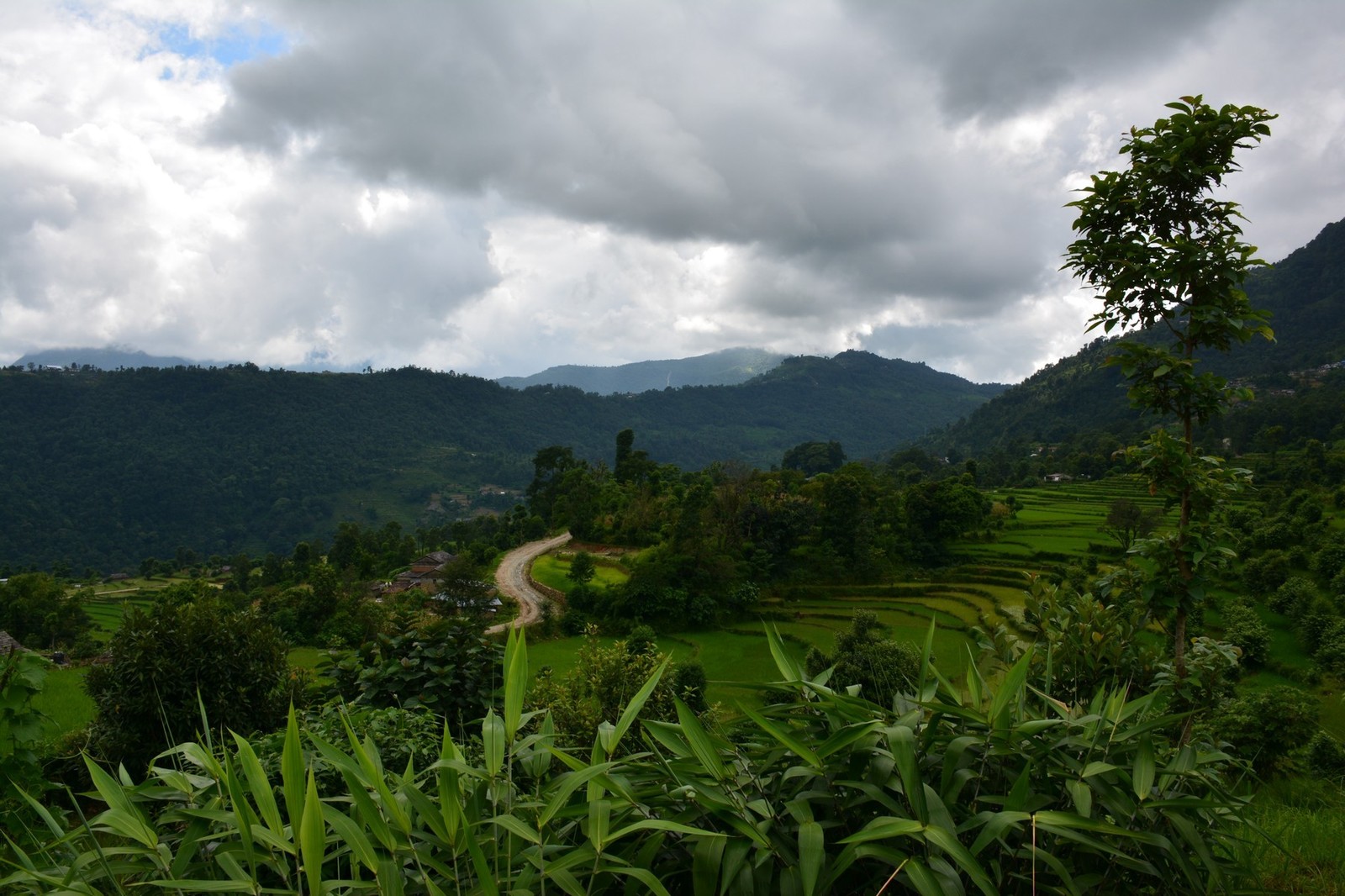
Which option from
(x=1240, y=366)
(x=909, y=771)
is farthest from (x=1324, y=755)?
(x=1240, y=366)

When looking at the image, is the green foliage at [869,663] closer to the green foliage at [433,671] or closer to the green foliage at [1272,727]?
the green foliage at [433,671]

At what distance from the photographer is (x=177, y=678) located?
30.0 ft

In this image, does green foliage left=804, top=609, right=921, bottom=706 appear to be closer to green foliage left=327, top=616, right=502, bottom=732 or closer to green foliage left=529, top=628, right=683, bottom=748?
green foliage left=529, top=628, right=683, bottom=748

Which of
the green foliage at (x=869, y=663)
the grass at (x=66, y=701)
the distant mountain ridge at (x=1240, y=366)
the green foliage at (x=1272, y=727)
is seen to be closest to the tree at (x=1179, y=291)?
the green foliage at (x=869, y=663)

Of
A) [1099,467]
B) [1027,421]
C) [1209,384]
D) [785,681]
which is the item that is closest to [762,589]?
[1209,384]

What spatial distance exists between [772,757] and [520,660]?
0.55 meters

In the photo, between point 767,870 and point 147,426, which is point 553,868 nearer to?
point 767,870

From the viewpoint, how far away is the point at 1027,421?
374 ft

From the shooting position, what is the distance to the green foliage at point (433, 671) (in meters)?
6.77

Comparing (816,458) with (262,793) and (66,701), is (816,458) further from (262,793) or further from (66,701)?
(262,793)

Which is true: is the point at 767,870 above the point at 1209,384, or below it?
below

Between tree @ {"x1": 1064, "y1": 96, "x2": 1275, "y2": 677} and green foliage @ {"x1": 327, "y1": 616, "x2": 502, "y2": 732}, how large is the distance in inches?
213

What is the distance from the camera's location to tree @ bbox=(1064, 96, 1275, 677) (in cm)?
362

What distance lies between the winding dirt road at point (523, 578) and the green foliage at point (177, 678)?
15978 mm
